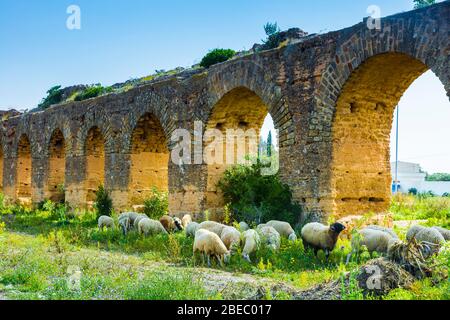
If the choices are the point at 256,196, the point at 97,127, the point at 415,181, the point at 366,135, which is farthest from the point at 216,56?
the point at 415,181

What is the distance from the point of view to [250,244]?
8500mm

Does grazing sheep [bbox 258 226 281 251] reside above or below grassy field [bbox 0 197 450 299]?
above

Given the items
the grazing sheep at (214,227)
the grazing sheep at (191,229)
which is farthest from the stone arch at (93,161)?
the grazing sheep at (214,227)

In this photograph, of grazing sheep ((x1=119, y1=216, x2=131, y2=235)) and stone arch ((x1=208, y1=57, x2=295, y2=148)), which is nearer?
stone arch ((x1=208, y1=57, x2=295, y2=148))

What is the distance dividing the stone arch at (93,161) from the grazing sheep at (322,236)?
11.8 meters

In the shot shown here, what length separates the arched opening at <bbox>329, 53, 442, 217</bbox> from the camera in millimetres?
9945

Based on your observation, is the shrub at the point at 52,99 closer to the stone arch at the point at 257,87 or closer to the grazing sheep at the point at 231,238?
the stone arch at the point at 257,87

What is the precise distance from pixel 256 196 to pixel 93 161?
8977 mm

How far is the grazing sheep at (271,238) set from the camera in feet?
28.7

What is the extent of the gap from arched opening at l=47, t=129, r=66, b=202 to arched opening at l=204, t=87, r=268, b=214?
9.88 m

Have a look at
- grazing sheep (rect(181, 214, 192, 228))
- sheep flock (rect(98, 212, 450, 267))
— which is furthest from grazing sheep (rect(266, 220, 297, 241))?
grazing sheep (rect(181, 214, 192, 228))

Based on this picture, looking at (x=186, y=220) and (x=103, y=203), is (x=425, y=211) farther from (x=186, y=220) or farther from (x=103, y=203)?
(x=103, y=203)

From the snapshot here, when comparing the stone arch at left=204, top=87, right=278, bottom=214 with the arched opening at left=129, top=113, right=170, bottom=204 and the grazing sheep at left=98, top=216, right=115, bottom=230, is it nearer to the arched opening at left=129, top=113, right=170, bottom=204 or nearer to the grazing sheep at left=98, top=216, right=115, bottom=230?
the grazing sheep at left=98, top=216, right=115, bottom=230
